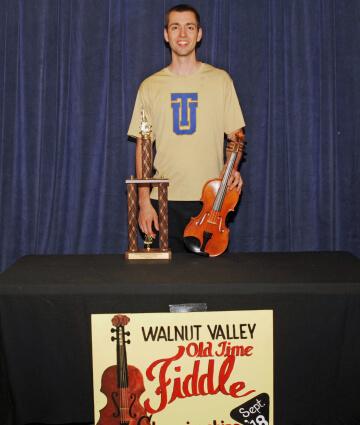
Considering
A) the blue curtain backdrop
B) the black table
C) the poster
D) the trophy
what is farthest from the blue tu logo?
the poster

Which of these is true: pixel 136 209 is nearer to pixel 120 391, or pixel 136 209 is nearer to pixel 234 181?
pixel 234 181

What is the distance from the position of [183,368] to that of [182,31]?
1.44 metres

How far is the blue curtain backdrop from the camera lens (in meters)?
2.95

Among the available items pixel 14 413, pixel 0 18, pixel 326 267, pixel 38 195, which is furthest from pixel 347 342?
pixel 0 18

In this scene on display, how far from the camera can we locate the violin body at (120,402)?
1.57 m

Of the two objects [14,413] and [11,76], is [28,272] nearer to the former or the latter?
[14,413]

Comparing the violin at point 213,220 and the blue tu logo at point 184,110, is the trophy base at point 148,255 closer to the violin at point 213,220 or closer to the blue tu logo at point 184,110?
the violin at point 213,220

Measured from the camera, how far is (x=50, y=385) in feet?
5.35

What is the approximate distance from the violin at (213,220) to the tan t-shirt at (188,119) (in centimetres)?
43

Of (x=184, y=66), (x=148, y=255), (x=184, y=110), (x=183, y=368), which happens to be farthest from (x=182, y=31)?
(x=183, y=368)

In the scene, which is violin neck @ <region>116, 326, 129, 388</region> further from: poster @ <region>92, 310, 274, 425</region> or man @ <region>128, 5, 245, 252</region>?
man @ <region>128, 5, 245, 252</region>

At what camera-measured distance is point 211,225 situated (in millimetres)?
1986

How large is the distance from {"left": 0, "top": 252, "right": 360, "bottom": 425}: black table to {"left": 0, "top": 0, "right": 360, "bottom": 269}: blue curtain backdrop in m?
1.41

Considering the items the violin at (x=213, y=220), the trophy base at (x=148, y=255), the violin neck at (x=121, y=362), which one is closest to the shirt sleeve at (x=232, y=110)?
the violin at (x=213, y=220)
